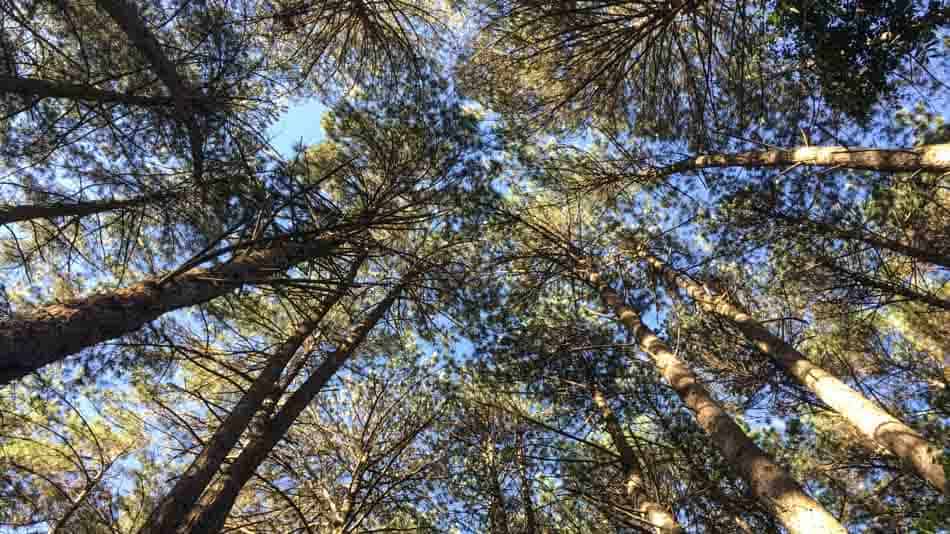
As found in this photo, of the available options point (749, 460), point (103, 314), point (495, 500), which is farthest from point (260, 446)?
point (749, 460)

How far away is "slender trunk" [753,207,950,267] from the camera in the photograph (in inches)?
242

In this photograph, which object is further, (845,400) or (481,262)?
(481,262)

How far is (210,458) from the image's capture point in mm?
3953

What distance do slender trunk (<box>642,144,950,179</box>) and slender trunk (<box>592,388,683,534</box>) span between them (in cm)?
383

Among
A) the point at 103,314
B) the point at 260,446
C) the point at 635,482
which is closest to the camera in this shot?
the point at 103,314

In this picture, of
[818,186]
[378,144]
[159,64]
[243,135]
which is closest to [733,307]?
[818,186]

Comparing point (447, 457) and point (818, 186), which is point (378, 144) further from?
point (818, 186)

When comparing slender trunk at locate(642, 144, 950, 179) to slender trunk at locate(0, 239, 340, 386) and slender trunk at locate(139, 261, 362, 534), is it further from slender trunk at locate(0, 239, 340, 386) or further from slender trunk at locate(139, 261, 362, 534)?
slender trunk at locate(0, 239, 340, 386)

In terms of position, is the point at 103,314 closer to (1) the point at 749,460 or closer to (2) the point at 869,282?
(1) the point at 749,460

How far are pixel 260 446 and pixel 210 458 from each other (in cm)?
56

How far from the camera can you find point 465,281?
699cm

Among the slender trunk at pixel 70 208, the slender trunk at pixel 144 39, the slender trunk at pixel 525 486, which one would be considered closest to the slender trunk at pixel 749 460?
the slender trunk at pixel 525 486

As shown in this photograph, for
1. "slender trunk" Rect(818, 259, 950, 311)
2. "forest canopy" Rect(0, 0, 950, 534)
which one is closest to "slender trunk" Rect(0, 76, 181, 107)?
"forest canopy" Rect(0, 0, 950, 534)

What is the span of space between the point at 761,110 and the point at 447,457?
698cm
